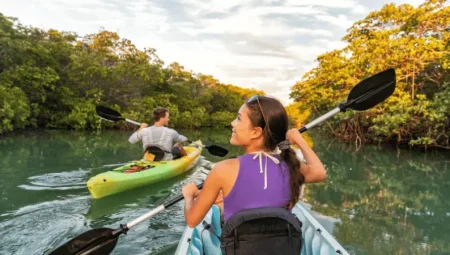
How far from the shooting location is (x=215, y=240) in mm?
2381

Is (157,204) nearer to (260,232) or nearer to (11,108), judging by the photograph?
(260,232)

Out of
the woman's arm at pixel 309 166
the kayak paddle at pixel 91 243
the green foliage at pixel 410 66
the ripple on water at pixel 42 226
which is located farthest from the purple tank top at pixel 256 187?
the green foliage at pixel 410 66

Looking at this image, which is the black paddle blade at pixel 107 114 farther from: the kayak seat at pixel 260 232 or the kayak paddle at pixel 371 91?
the kayak seat at pixel 260 232

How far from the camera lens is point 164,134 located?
5.28 m

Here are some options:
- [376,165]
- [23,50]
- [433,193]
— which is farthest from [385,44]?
[23,50]

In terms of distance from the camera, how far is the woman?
1203 mm

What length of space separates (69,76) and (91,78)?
1160mm

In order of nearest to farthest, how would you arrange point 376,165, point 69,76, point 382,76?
point 382,76 → point 376,165 → point 69,76

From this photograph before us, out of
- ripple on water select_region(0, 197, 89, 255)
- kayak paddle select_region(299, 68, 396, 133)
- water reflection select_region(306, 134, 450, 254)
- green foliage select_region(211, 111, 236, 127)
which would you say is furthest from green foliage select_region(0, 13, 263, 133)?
kayak paddle select_region(299, 68, 396, 133)

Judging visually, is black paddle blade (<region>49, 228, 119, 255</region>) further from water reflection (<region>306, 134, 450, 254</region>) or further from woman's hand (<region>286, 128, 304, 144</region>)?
water reflection (<region>306, 134, 450, 254</region>)

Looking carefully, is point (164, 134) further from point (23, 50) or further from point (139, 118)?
point (139, 118)

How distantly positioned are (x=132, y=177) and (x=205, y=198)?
3.51 meters

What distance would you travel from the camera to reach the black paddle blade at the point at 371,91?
7.91 ft

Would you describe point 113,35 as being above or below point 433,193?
above
